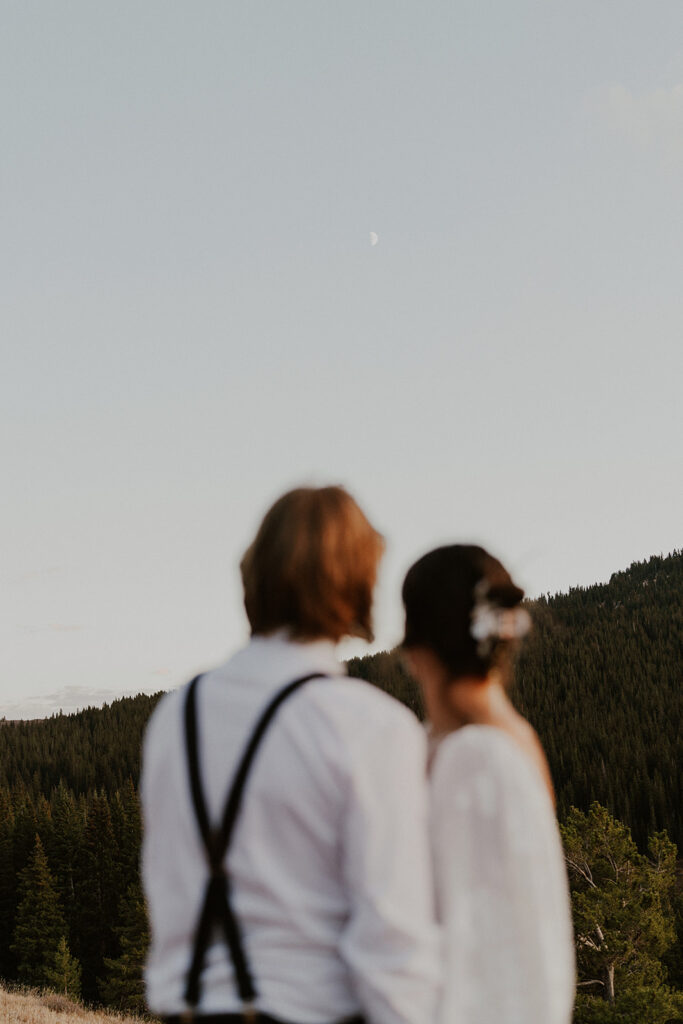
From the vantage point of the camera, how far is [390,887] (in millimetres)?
2039

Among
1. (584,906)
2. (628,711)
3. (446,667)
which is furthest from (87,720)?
(446,667)

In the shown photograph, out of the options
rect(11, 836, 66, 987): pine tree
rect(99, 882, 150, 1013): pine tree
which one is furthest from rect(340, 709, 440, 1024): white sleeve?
rect(11, 836, 66, 987): pine tree

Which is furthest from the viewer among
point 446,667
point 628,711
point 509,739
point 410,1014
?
point 628,711

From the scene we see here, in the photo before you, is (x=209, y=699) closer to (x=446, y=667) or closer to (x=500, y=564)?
(x=446, y=667)

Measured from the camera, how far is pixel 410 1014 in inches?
80.2

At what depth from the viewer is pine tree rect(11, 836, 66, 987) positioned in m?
55.5

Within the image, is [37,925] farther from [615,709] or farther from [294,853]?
[615,709]

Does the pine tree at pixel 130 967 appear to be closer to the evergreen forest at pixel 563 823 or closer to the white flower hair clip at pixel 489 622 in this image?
the evergreen forest at pixel 563 823

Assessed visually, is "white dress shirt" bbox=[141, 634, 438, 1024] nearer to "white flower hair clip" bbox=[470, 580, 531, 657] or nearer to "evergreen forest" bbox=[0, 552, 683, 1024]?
"white flower hair clip" bbox=[470, 580, 531, 657]

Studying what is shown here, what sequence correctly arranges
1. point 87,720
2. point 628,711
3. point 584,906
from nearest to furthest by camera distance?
point 584,906 → point 628,711 → point 87,720

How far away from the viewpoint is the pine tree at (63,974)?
51.8 meters

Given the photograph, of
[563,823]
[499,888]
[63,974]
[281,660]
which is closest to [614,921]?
[563,823]

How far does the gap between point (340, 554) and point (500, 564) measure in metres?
0.52

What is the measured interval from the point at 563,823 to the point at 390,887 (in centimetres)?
6498
